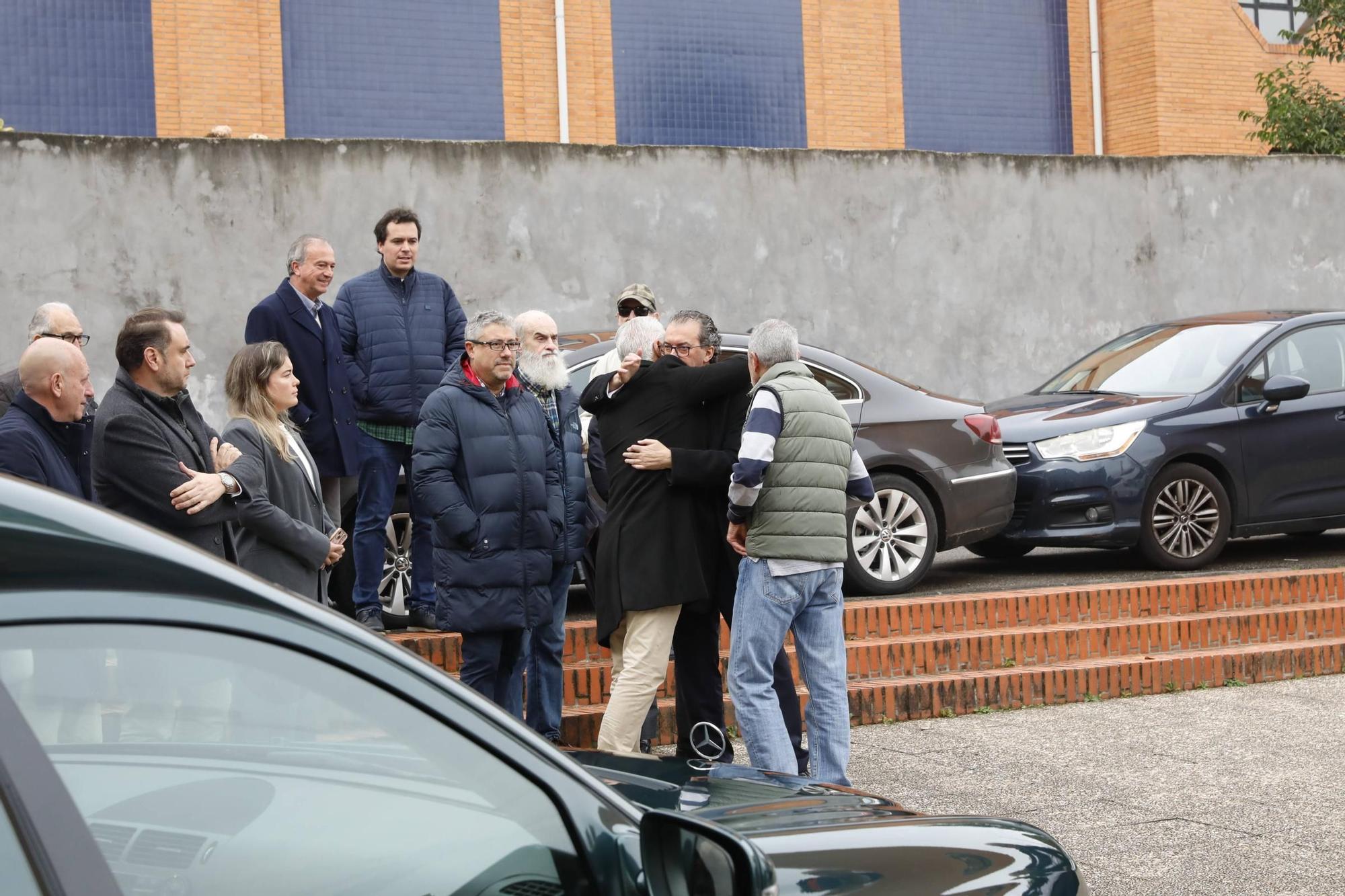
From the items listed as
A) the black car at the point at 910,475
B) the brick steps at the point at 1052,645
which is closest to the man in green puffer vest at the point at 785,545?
the brick steps at the point at 1052,645

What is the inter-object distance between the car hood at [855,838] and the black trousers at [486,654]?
3.11 meters

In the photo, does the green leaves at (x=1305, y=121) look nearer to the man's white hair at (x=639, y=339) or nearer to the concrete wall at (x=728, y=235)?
the concrete wall at (x=728, y=235)

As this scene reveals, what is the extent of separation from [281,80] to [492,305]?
34.0ft

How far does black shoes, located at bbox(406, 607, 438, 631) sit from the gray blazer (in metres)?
1.62

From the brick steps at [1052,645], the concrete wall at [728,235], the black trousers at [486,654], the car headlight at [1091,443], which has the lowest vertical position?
the brick steps at [1052,645]

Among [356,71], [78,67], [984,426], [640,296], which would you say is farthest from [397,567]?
[356,71]

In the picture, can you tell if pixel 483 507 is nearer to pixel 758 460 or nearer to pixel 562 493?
pixel 562 493

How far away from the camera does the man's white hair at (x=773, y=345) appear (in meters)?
5.87

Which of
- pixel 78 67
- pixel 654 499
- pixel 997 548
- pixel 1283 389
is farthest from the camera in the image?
pixel 78 67

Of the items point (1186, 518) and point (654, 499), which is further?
point (1186, 518)

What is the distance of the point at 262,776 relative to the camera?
1.80m

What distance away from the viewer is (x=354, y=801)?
73.0 inches

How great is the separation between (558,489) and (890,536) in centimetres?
319

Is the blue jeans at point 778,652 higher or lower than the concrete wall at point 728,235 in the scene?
lower
